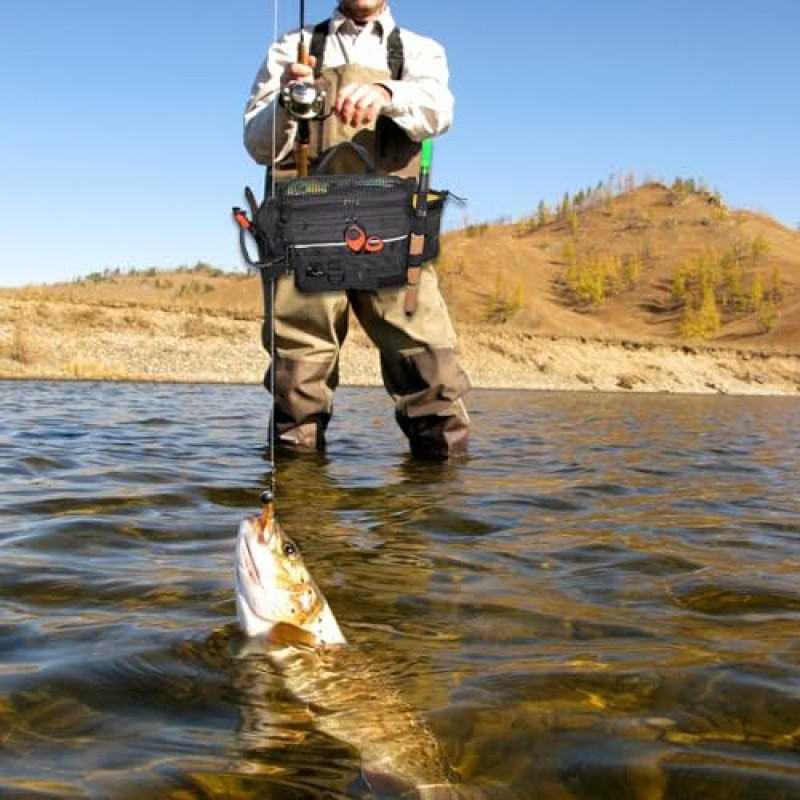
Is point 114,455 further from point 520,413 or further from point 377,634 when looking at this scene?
point 520,413

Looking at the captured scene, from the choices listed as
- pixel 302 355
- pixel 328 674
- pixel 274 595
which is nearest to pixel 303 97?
pixel 302 355

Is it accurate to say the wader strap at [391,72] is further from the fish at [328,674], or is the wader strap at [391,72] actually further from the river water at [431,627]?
the fish at [328,674]

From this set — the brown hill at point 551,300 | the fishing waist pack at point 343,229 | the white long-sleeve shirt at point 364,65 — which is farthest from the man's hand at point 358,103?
the brown hill at point 551,300

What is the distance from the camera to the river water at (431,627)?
1932mm

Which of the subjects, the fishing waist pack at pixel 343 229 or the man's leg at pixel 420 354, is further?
the man's leg at pixel 420 354

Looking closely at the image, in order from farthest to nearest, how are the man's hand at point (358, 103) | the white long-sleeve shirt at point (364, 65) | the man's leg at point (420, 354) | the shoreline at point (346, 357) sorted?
the shoreline at point (346, 357), the man's leg at point (420, 354), the white long-sleeve shirt at point (364, 65), the man's hand at point (358, 103)

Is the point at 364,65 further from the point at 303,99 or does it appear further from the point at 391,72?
the point at 303,99

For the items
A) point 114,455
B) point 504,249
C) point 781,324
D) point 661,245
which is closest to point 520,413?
point 114,455

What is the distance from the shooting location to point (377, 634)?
2.79m

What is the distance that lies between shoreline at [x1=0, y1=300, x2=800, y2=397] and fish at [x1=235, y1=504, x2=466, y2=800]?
20807 millimetres

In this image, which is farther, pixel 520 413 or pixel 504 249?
pixel 504 249

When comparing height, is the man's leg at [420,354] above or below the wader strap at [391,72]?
below

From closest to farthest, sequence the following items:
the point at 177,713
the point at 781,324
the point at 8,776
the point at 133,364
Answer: the point at 8,776, the point at 177,713, the point at 133,364, the point at 781,324

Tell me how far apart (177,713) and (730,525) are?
3.36 metres
